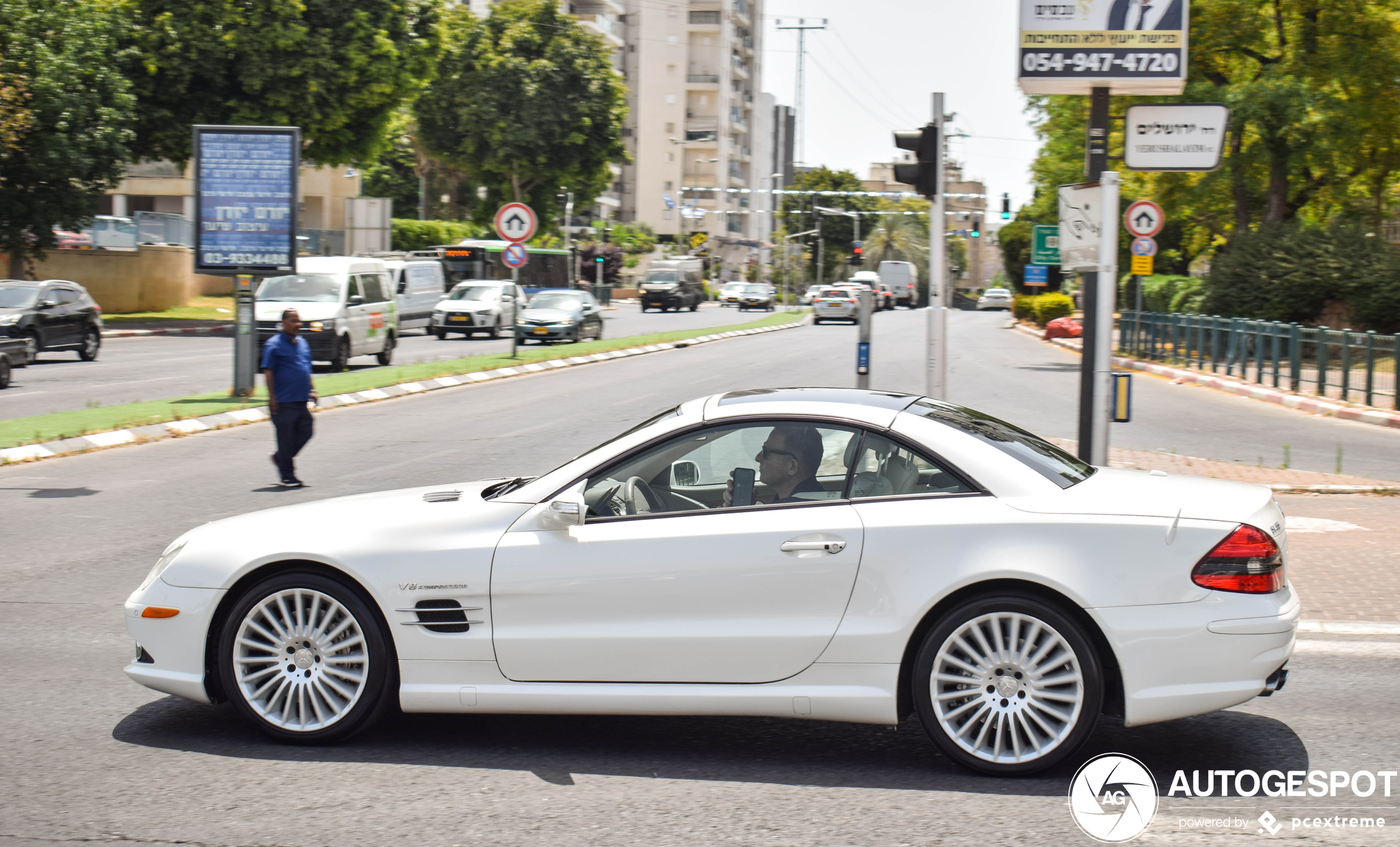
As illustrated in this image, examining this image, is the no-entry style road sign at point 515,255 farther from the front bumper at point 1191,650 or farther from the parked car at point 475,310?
the front bumper at point 1191,650

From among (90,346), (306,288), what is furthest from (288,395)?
(90,346)

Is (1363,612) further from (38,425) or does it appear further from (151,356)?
(151,356)

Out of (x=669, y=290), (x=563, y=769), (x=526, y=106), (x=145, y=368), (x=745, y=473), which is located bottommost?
(x=563, y=769)

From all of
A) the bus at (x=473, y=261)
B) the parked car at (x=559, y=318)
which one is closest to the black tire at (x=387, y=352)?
the parked car at (x=559, y=318)

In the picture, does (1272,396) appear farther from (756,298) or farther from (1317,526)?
(756,298)

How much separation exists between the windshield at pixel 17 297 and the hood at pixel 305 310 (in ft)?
14.5

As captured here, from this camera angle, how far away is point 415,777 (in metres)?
4.79

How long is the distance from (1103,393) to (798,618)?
6.85 meters

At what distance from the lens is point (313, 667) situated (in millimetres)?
5086

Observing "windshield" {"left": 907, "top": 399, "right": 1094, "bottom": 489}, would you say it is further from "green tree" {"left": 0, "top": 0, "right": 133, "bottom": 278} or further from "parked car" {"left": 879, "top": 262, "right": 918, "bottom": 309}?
"parked car" {"left": 879, "top": 262, "right": 918, "bottom": 309}

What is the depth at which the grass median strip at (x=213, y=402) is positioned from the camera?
1540 cm

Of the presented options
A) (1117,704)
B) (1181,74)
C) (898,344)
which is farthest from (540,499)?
(898,344)

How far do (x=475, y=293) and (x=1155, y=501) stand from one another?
34001 millimetres

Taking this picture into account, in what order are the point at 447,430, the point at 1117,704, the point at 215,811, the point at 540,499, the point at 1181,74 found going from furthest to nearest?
the point at 447,430 < the point at 1181,74 < the point at 540,499 < the point at 1117,704 < the point at 215,811
